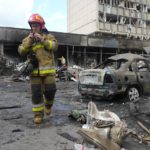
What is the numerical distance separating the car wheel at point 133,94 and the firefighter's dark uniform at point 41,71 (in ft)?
14.9

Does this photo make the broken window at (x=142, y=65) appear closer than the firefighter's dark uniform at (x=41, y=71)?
No

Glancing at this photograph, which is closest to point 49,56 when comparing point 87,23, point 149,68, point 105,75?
point 105,75

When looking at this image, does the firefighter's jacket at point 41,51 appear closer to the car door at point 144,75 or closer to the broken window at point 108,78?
the broken window at point 108,78

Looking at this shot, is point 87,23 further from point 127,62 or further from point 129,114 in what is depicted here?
point 129,114

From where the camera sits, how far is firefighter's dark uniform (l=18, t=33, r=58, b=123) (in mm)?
6617

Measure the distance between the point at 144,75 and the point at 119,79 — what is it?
1.28m

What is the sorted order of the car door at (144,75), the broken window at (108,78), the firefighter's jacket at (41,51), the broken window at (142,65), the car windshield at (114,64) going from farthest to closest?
the broken window at (142,65), the car windshield at (114,64), the car door at (144,75), the broken window at (108,78), the firefighter's jacket at (41,51)

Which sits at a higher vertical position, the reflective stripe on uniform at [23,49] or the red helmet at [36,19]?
the red helmet at [36,19]

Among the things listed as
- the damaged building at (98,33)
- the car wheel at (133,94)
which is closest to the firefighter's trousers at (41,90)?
the car wheel at (133,94)

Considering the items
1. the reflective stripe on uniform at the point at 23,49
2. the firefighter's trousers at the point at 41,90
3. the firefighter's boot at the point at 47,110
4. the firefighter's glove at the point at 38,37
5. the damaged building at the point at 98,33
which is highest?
the damaged building at the point at 98,33

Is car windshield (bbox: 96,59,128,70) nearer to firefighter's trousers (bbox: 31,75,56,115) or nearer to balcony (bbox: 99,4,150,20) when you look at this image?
firefighter's trousers (bbox: 31,75,56,115)

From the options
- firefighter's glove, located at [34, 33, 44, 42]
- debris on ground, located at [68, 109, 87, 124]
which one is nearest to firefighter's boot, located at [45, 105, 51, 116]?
debris on ground, located at [68, 109, 87, 124]

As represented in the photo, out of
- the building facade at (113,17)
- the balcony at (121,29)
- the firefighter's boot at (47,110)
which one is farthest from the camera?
the building facade at (113,17)

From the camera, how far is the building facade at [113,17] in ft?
164
